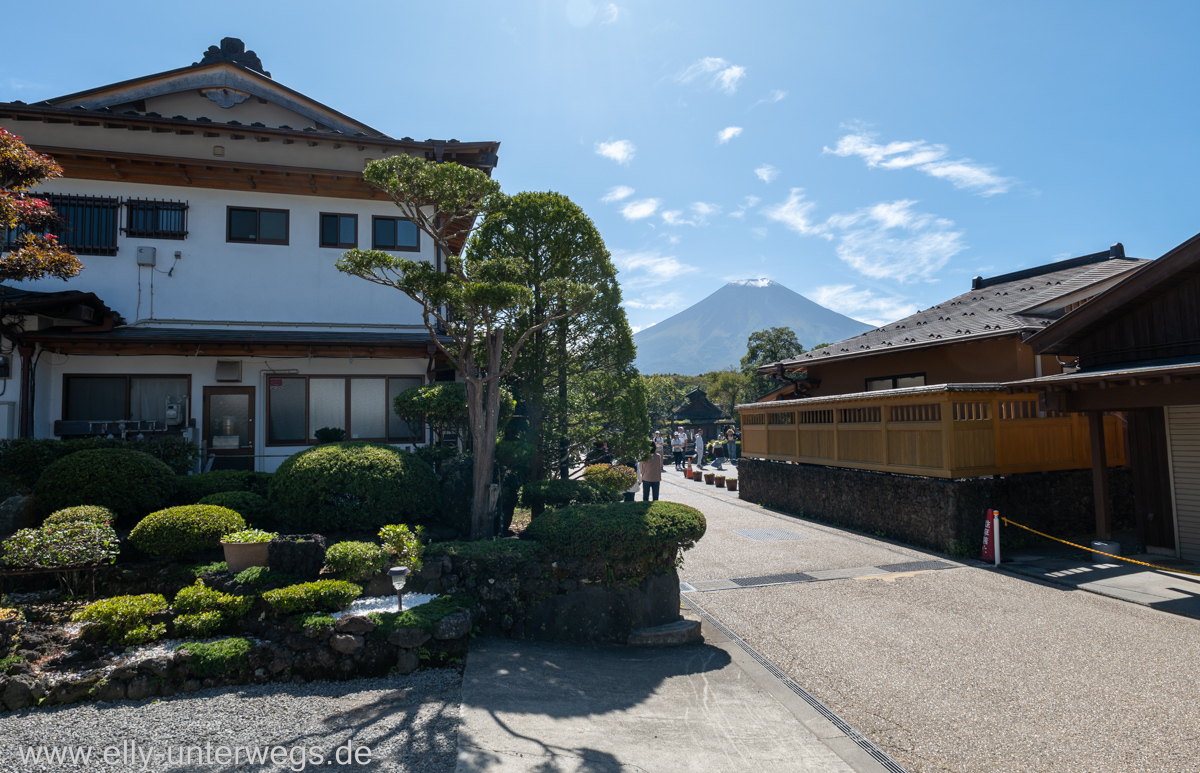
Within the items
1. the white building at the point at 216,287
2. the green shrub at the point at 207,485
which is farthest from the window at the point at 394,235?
the green shrub at the point at 207,485

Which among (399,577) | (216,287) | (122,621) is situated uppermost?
(216,287)

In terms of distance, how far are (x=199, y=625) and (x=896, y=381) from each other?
1603cm

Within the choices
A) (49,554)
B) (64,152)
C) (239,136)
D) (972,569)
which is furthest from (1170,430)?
(64,152)

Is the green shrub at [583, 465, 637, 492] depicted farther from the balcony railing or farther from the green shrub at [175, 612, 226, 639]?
the balcony railing

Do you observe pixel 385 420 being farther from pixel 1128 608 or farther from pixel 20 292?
pixel 1128 608

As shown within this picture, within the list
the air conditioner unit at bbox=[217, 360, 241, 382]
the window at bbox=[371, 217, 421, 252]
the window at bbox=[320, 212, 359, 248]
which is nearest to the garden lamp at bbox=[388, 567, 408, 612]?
the air conditioner unit at bbox=[217, 360, 241, 382]

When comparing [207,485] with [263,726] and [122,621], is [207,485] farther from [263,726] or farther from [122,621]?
[263,726]

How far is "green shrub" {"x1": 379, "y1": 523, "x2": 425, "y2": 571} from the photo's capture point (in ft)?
21.4

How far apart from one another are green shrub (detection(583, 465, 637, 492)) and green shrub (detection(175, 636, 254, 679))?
5.44m

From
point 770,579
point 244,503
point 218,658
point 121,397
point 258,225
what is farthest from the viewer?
point 258,225

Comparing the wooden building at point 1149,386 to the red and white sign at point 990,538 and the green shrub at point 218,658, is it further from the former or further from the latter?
the green shrub at point 218,658

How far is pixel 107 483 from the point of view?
290 inches

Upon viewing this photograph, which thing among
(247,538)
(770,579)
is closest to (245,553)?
(247,538)

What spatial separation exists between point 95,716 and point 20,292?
915 centimetres
